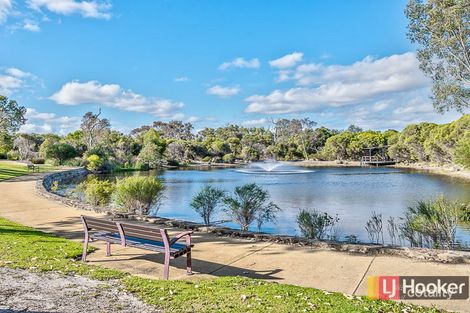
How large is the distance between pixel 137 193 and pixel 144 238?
7.21 m

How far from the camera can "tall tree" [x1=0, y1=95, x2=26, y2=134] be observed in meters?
38.6

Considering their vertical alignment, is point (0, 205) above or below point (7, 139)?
below

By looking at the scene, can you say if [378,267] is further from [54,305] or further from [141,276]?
[54,305]

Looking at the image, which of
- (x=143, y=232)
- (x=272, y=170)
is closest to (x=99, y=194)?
(x=143, y=232)

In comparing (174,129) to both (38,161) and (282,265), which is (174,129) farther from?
(282,265)

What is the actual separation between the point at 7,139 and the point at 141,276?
2000 inches

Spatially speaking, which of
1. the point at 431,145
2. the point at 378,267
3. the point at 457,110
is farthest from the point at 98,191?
the point at 431,145

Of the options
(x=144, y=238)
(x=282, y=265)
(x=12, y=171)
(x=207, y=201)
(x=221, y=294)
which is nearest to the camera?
(x=221, y=294)

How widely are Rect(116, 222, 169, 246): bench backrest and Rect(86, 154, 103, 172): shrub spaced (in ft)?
147

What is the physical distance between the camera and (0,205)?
1350cm

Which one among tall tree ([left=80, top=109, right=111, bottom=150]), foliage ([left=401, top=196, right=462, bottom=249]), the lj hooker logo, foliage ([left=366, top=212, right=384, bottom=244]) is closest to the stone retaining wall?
the lj hooker logo

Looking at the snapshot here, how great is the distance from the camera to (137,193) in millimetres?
12633

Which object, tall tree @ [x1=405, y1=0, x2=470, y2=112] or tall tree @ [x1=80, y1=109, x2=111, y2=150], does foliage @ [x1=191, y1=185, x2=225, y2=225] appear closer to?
tall tree @ [x1=405, y1=0, x2=470, y2=112]

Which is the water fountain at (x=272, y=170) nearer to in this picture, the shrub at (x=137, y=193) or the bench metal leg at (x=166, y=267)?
the shrub at (x=137, y=193)
